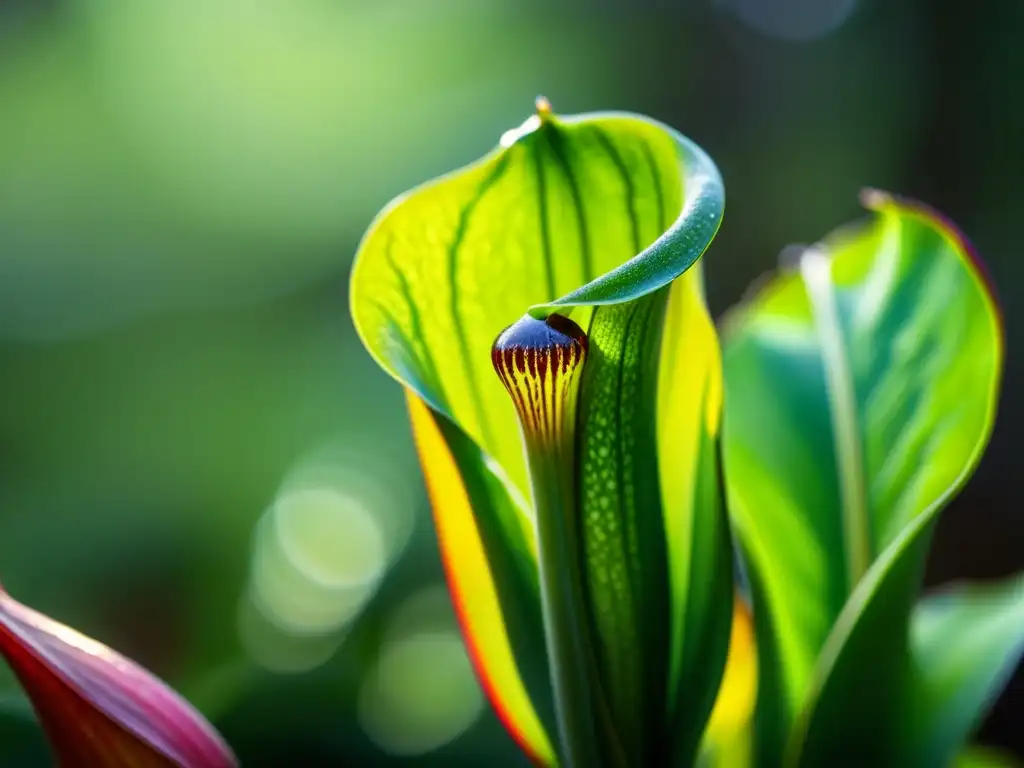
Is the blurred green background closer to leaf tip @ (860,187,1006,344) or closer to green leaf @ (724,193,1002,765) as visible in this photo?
green leaf @ (724,193,1002,765)

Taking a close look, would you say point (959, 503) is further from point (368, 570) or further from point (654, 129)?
point (654, 129)

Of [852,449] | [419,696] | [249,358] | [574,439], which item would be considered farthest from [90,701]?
[249,358]

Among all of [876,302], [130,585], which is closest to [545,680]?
[876,302]

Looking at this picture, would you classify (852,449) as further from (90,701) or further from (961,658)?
(90,701)

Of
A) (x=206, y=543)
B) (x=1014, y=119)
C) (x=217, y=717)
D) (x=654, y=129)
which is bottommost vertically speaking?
(x=217, y=717)

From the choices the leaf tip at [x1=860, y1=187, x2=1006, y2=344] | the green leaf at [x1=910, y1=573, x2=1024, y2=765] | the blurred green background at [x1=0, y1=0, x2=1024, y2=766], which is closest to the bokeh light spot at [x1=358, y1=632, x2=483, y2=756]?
the blurred green background at [x1=0, y1=0, x2=1024, y2=766]

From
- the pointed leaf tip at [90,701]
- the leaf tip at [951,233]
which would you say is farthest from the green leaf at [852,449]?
the pointed leaf tip at [90,701]

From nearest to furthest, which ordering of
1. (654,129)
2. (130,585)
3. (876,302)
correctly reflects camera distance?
1. (654,129)
2. (876,302)
3. (130,585)
